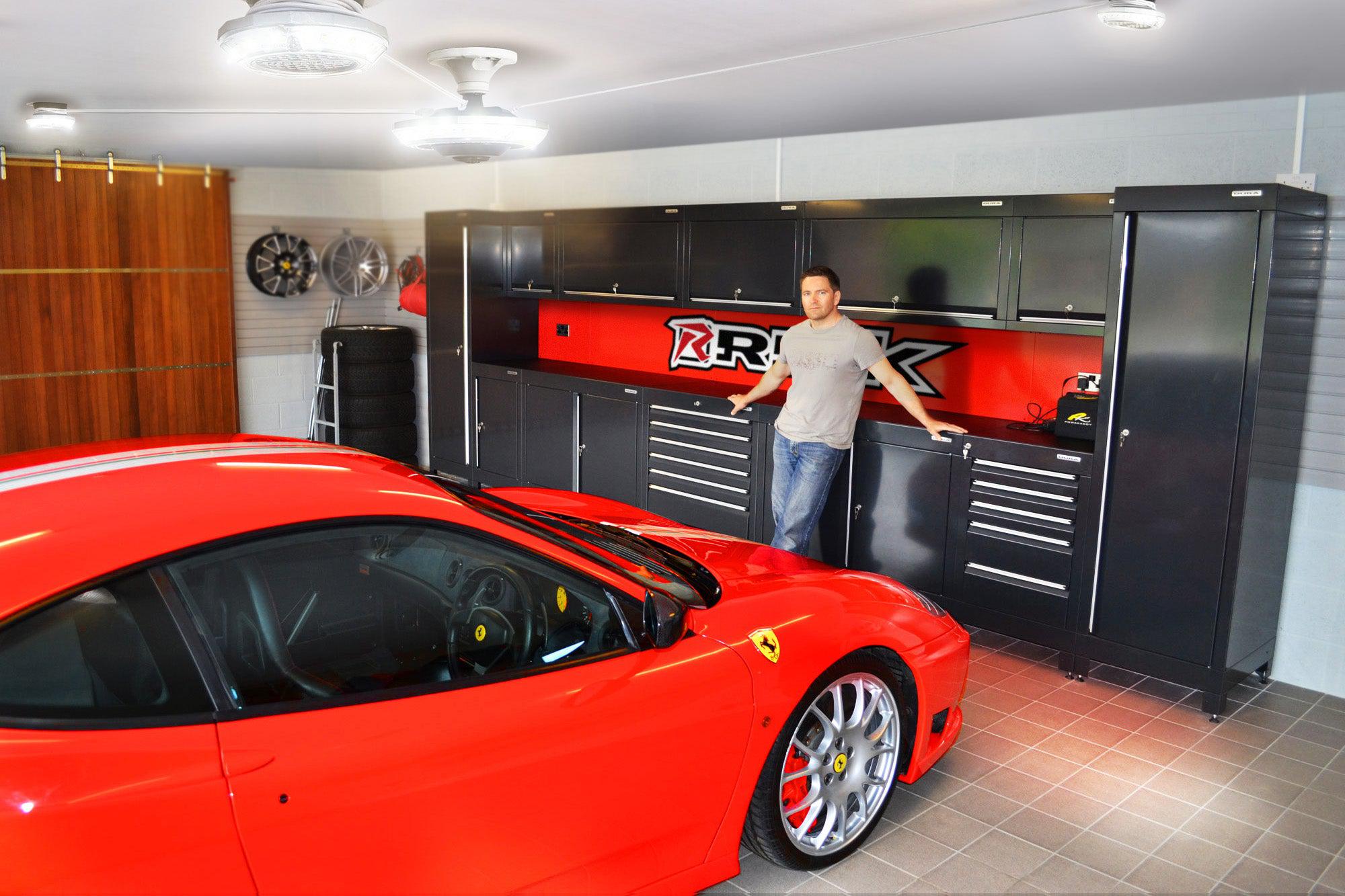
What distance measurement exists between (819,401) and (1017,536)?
3.57 ft

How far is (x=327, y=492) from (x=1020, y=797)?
241 cm

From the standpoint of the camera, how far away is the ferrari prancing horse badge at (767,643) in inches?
97.1

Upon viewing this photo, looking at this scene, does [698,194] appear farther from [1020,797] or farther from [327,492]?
[327,492]

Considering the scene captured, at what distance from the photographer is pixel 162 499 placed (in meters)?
1.82

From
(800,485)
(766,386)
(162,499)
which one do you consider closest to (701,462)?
(766,386)

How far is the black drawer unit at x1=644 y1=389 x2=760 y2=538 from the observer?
18.7 ft

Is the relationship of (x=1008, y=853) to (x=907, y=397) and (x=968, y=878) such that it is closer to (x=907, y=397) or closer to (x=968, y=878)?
(x=968, y=878)

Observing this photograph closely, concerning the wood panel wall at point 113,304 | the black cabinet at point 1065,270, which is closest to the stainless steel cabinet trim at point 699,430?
the black cabinet at point 1065,270

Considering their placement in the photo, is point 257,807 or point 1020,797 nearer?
point 257,807

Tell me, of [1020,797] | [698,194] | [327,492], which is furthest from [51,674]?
[698,194]

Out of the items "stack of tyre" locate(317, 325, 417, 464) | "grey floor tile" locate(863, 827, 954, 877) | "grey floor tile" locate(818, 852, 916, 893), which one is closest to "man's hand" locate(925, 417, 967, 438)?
"grey floor tile" locate(863, 827, 954, 877)

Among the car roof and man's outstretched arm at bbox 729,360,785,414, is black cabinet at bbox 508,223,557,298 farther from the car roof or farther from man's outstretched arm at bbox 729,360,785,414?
the car roof

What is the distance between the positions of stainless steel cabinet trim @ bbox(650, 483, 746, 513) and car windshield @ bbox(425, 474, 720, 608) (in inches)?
107

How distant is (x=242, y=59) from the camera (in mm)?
2625
